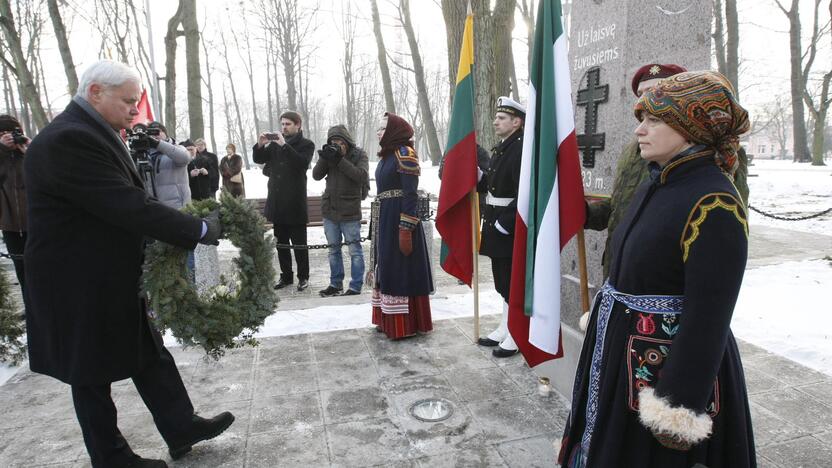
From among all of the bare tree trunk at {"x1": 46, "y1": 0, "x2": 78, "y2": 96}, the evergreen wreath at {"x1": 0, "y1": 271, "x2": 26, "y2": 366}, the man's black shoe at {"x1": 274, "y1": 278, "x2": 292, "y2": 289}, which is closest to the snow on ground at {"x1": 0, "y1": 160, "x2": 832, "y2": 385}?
the evergreen wreath at {"x1": 0, "y1": 271, "x2": 26, "y2": 366}

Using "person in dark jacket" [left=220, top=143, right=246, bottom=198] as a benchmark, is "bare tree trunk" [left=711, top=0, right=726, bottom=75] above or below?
above

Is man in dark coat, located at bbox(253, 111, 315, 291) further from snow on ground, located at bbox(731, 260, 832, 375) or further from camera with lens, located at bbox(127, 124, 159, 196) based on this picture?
snow on ground, located at bbox(731, 260, 832, 375)

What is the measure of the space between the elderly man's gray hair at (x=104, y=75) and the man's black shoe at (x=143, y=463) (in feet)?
5.99

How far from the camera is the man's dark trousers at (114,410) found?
Result: 2.51 meters

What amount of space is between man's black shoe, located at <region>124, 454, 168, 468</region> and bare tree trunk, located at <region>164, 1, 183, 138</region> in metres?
10.2

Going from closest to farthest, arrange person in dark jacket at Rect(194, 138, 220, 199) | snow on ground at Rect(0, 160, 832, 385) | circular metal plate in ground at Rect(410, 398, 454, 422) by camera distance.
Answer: circular metal plate in ground at Rect(410, 398, 454, 422) → snow on ground at Rect(0, 160, 832, 385) → person in dark jacket at Rect(194, 138, 220, 199)

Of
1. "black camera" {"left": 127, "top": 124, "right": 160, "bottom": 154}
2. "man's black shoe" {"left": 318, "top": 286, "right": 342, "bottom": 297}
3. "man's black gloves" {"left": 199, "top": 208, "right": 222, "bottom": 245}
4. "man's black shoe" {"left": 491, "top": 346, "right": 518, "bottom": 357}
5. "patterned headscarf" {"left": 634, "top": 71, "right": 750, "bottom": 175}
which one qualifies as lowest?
"man's black shoe" {"left": 491, "top": 346, "right": 518, "bottom": 357}

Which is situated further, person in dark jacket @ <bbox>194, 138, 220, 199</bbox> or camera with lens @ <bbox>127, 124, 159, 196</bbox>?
person in dark jacket @ <bbox>194, 138, 220, 199</bbox>

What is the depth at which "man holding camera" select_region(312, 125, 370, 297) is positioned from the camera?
6074 mm

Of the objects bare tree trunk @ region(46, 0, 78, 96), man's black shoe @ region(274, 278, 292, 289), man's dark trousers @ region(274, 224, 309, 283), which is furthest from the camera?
bare tree trunk @ region(46, 0, 78, 96)

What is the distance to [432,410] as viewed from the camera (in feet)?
11.2

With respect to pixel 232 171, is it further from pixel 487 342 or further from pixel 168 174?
pixel 487 342

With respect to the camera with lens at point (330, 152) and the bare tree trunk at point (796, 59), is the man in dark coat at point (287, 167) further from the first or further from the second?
the bare tree trunk at point (796, 59)

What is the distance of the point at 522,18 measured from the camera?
75.3 ft
